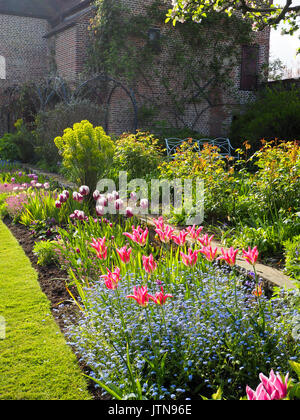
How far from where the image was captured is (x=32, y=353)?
284cm

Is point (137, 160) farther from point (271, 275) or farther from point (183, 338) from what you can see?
point (183, 338)

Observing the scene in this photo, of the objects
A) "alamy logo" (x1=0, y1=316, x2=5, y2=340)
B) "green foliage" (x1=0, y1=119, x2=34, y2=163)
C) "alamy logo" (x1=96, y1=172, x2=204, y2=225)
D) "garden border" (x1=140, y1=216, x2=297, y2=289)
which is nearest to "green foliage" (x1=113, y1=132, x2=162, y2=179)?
"alamy logo" (x1=96, y1=172, x2=204, y2=225)

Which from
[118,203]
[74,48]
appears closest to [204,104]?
[74,48]

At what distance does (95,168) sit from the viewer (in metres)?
6.08

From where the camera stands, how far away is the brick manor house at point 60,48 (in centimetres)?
1377

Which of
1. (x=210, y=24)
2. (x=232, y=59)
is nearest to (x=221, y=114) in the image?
(x=232, y=59)

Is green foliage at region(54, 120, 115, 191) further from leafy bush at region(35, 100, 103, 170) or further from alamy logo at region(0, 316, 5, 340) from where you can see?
leafy bush at region(35, 100, 103, 170)

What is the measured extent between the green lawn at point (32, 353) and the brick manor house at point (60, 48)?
10373mm

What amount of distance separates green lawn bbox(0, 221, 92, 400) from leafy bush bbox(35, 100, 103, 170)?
6.73m

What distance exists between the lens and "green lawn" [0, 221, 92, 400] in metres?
2.44

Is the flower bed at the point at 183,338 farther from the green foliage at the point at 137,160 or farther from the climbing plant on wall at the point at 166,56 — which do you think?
the climbing plant on wall at the point at 166,56

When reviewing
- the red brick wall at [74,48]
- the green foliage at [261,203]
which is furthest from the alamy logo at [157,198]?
the red brick wall at [74,48]

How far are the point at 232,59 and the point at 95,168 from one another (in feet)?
36.6
